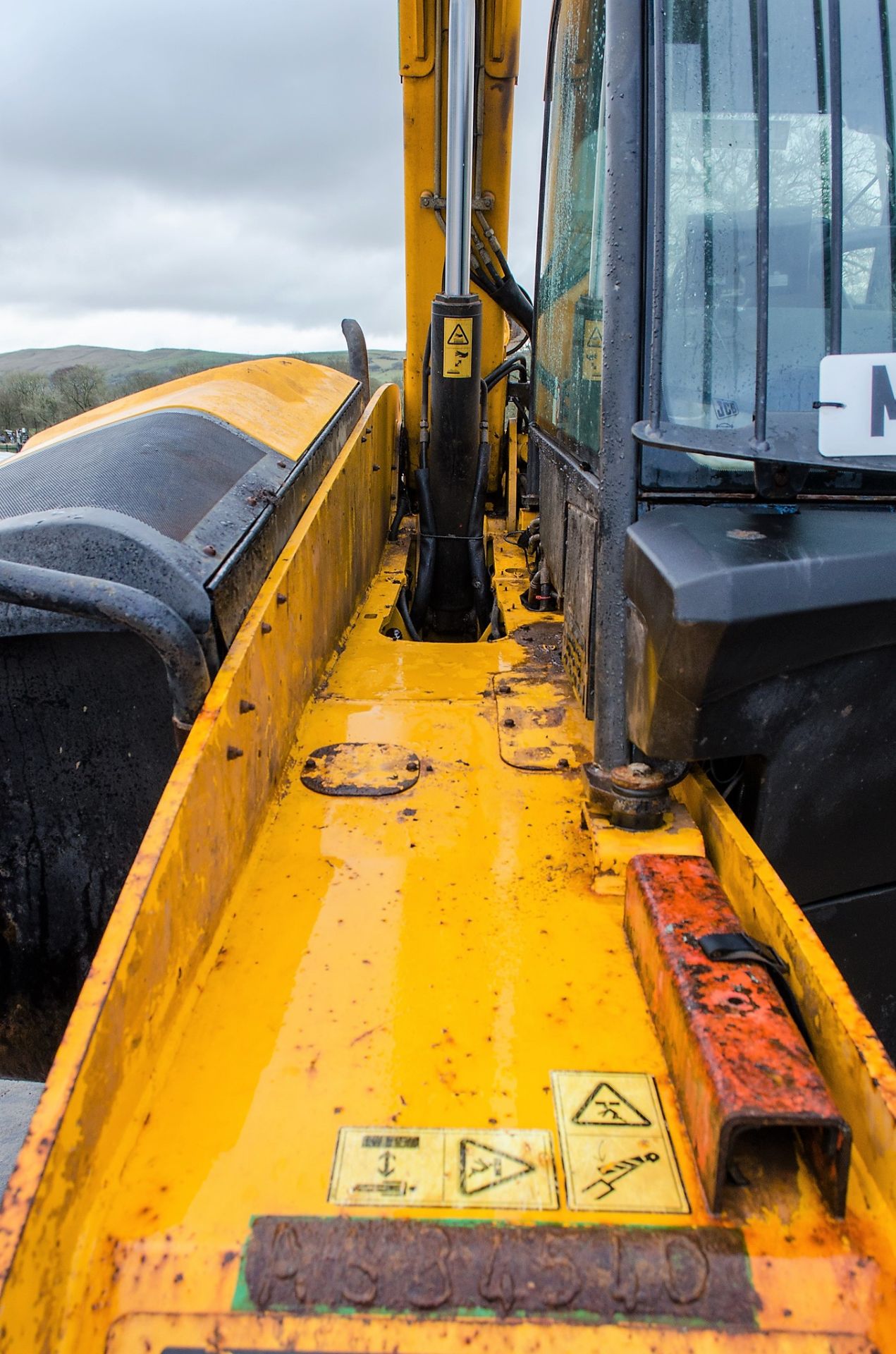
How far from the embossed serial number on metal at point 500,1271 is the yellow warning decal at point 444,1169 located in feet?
0.11

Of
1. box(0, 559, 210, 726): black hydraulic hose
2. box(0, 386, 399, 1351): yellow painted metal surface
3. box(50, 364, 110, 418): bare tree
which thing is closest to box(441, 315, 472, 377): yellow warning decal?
box(0, 386, 399, 1351): yellow painted metal surface

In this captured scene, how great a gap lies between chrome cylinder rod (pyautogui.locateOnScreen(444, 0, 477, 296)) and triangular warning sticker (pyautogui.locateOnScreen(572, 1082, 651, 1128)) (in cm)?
231

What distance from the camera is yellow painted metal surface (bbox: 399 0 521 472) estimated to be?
388 cm

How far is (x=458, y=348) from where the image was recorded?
3264mm

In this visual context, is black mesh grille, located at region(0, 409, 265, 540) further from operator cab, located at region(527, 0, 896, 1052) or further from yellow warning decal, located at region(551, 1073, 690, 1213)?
yellow warning decal, located at region(551, 1073, 690, 1213)

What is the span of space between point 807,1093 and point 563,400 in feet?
6.20

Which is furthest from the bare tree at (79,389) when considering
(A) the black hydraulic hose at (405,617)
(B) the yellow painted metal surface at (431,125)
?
(A) the black hydraulic hose at (405,617)

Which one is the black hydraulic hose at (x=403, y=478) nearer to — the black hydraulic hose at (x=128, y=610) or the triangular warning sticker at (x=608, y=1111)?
the black hydraulic hose at (x=128, y=610)

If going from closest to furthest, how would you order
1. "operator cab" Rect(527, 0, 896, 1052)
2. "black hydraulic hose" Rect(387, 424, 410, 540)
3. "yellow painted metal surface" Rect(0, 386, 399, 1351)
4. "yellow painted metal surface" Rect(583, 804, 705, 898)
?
"yellow painted metal surface" Rect(0, 386, 399, 1351) < "operator cab" Rect(527, 0, 896, 1052) < "yellow painted metal surface" Rect(583, 804, 705, 898) < "black hydraulic hose" Rect(387, 424, 410, 540)

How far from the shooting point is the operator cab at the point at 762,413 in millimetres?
1361

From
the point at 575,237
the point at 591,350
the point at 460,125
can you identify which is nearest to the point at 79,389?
the point at 460,125

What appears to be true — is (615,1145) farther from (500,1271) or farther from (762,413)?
(762,413)

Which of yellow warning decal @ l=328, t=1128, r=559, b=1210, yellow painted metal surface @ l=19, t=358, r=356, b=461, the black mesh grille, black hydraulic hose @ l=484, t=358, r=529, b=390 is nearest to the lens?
yellow warning decal @ l=328, t=1128, r=559, b=1210

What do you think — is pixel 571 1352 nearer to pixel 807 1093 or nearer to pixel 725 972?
pixel 807 1093
